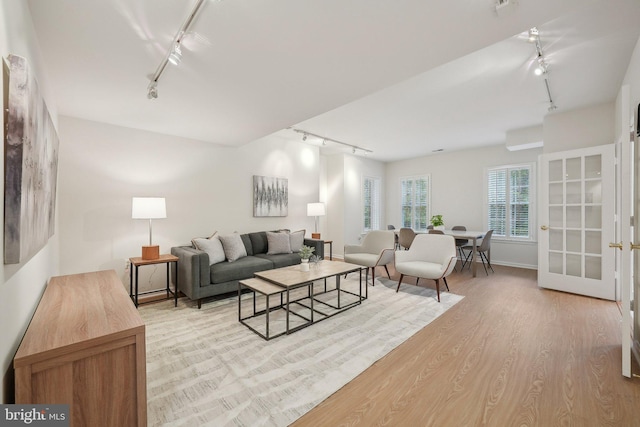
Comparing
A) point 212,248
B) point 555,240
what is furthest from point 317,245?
point 555,240

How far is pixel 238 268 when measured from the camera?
149 inches

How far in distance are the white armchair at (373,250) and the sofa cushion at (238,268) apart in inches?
55.6

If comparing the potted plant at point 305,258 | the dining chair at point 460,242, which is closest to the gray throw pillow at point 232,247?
the potted plant at point 305,258

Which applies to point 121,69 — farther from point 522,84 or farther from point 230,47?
point 522,84

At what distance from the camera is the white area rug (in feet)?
5.70

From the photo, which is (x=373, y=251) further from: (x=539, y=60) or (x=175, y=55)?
(x=175, y=55)

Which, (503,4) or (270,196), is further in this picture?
(270,196)

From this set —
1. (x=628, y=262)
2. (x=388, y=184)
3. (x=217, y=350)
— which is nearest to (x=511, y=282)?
(x=628, y=262)

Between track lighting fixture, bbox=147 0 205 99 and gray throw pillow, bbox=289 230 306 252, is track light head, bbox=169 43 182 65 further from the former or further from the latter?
gray throw pillow, bbox=289 230 306 252

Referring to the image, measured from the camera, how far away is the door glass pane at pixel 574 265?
3889 millimetres

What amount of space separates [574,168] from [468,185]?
268 centimetres

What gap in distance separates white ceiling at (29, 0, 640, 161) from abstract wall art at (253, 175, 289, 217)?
1.31 metres

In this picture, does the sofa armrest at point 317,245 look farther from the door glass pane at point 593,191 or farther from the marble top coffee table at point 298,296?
the door glass pane at point 593,191

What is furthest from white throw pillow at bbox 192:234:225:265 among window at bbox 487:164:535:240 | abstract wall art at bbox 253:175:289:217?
window at bbox 487:164:535:240
